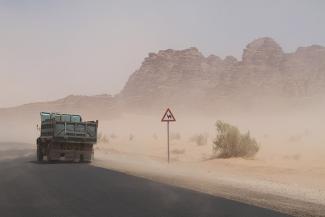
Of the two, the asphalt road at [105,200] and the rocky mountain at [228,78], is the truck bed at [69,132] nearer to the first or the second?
the asphalt road at [105,200]

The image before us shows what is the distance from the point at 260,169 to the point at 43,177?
10.3m

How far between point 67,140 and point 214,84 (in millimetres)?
135160

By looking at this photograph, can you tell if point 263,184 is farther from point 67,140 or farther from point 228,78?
point 228,78

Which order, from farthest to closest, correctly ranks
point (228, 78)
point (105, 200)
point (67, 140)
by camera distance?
point (228, 78), point (67, 140), point (105, 200)

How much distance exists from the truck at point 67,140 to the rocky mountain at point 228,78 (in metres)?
104

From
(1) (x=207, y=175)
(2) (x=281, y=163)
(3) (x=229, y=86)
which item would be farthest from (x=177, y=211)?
(3) (x=229, y=86)

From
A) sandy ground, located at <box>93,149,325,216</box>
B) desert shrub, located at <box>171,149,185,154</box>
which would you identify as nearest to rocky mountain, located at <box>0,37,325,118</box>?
desert shrub, located at <box>171,149,185,154</box>

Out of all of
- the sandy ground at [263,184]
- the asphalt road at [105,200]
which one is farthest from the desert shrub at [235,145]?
the asphalt road at [105,200]

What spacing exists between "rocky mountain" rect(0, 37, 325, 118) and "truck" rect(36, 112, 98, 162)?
100220 mm

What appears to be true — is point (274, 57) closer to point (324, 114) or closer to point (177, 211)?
point (324, 114)

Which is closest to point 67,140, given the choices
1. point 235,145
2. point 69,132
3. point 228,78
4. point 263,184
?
point 69,132

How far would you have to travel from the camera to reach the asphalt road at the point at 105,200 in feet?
35.9

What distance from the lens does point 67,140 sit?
26.6 metres

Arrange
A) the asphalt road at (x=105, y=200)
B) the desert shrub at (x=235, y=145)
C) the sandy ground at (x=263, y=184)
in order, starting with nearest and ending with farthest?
1. the asphalt road at (x=105, y=200)
2. the sandy ground at (x=263, y=184)
3. the desert shrub at (x=235, y=145)
